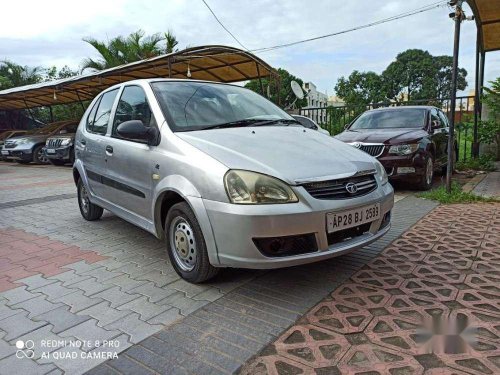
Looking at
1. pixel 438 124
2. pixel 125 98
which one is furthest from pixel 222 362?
pixel 438 124

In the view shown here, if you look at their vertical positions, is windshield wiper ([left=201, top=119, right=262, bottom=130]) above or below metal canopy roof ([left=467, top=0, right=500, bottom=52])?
below

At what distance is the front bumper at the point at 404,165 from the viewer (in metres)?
6.22

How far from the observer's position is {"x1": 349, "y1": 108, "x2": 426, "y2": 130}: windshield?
7.13 metres

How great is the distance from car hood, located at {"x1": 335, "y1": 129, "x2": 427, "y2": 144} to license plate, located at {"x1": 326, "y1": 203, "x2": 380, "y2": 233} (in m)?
3.87

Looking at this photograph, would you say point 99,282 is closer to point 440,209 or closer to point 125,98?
point 125,98

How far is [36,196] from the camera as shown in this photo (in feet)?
23.3

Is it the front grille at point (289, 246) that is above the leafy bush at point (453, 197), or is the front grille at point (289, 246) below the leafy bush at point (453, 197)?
above

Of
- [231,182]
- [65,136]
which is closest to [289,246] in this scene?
[231,182]

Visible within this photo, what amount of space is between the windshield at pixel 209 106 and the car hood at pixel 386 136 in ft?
10.1

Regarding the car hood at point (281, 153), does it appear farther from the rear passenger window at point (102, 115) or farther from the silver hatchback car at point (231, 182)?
the rear passenger window at point (102, 115)

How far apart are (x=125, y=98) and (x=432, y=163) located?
5.37 m

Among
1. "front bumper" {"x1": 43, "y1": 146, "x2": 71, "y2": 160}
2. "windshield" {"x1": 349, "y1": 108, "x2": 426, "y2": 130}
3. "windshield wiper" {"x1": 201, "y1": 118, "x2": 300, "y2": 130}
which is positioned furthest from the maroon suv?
"front bumper" {"x1": 43, "y1": 146, "x2": 71, "y2": 160}

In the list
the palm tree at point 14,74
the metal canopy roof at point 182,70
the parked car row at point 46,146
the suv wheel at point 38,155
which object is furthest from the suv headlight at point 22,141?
the palm tree at point 14,74

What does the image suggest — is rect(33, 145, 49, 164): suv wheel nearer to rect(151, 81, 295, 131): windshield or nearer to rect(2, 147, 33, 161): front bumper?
rect(2, 147, 33, 161): front bumper
